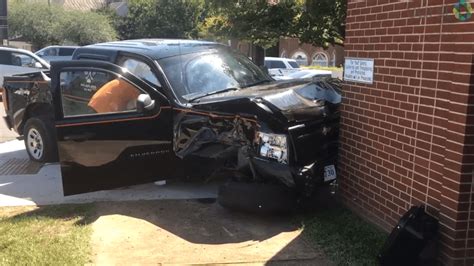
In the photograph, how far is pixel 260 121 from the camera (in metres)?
5.37

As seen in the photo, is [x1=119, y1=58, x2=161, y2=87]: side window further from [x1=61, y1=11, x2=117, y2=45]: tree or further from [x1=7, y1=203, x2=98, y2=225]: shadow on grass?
[x1=61, y1=11, x2=117, y2=45]: tree

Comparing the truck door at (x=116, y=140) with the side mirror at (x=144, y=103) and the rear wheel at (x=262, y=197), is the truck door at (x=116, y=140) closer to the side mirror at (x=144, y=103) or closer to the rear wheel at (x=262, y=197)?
the side mirror at (x=144, y=103)

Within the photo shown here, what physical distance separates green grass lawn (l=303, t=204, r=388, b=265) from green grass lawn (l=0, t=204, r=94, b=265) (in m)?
2.07

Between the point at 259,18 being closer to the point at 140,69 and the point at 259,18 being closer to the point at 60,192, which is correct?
the point at 140,69

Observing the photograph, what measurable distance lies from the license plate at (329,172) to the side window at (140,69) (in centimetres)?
213

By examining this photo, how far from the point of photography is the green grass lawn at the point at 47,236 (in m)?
4.70

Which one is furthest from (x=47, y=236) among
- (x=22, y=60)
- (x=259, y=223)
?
(x=22, y=60)

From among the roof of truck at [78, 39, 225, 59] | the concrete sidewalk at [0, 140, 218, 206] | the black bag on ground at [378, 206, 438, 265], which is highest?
the roof of truck at [78, 39, 225, 59]

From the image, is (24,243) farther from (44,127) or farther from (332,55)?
(332,55)

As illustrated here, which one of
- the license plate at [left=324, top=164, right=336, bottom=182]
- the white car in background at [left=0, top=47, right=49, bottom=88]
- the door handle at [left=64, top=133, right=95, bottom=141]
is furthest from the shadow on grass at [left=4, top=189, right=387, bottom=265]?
the white car in background at [left=0, top=47, right=49, bottom=88]

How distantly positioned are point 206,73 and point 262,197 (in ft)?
6.55

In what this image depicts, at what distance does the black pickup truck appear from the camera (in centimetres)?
540

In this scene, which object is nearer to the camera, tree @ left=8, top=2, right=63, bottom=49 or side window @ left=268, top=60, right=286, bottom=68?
side window @ left=268, top=60, right=286, bottom=68

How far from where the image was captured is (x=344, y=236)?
5016mm
